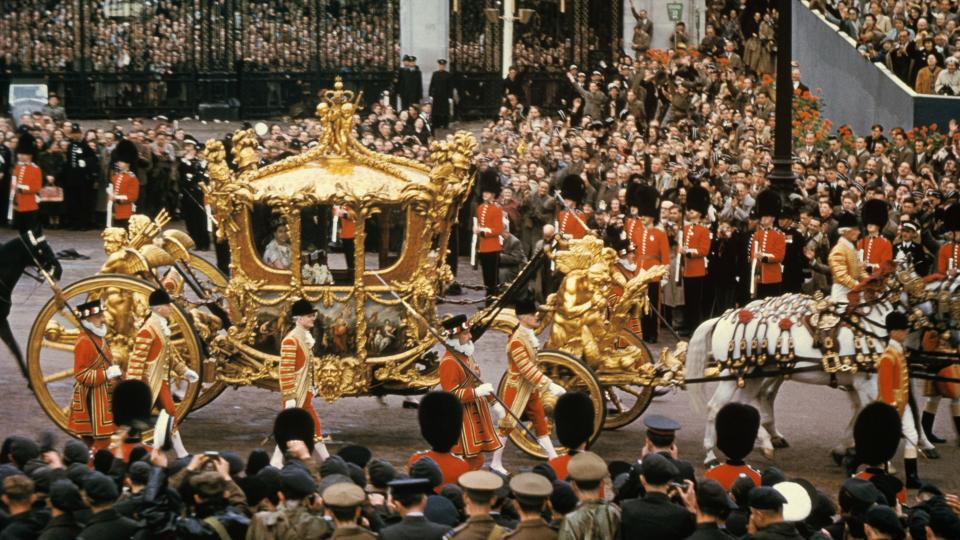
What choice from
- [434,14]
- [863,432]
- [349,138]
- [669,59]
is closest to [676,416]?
[349,138]

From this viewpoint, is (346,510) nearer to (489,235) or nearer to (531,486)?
(531,486)

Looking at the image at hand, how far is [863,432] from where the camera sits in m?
11.0

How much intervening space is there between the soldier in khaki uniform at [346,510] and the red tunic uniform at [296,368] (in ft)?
15.0

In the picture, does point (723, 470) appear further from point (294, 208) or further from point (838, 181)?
point (838, 181)

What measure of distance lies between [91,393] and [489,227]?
26.9 ft

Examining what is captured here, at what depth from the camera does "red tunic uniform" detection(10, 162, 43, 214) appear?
2281 centimetres

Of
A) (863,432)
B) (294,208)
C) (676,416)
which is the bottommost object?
(676,416)

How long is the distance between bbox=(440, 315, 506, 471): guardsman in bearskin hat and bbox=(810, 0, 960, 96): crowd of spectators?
14.5 metres

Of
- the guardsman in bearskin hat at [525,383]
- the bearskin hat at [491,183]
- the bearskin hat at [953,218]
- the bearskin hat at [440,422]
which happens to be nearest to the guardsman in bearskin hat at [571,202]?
the bearskin hat at [491,183]

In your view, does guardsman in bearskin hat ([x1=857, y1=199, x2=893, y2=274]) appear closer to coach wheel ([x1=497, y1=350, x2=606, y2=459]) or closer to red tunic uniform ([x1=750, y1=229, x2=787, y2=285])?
red tunic uniform ([x1=750, y1=229, x2=787, y2=285])

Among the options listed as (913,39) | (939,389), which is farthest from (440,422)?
(913,39)

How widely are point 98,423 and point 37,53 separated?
2046 cm

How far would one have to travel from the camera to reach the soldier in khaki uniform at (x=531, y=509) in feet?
28.7

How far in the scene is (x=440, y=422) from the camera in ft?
37.0
